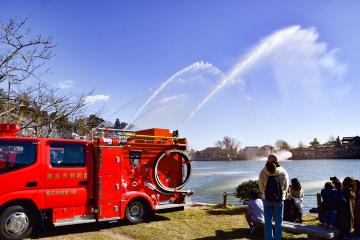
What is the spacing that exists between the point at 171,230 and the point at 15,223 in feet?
13.3

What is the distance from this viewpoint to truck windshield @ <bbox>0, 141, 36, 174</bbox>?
30.3 feet

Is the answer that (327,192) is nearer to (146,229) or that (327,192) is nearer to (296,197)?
(296,197)

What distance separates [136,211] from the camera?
38.4ft

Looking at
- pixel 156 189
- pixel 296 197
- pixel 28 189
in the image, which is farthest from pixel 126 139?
pixel 296 197

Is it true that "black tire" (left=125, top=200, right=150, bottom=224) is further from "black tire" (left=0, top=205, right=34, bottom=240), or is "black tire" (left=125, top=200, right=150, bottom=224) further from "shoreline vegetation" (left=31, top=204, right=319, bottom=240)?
"black tire" (left=0, top=205, right=34, bottom=240)

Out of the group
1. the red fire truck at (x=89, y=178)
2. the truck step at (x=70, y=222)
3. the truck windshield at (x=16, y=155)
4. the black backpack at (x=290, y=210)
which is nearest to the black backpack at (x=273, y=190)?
the black backpack at (x=290, y=210)

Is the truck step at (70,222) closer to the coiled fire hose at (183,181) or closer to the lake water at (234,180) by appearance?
the coiled fire hose at (183,181)

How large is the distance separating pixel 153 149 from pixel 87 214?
3.01m

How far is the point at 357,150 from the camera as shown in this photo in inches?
7854

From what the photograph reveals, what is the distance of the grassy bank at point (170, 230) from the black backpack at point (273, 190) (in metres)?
2.06

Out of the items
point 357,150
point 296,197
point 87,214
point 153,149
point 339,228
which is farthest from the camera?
point 357,150

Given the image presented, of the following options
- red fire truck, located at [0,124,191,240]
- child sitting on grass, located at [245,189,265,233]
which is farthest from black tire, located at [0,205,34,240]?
child sitting on grass, located at [245,189,265,233]

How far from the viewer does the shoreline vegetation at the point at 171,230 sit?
9859 mm

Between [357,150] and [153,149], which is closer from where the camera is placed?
[153,149]
